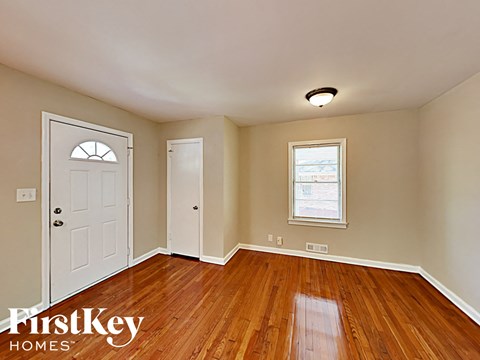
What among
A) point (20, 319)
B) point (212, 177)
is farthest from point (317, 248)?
point (20, 319)

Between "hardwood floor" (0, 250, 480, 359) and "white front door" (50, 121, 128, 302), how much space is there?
0.27 metres

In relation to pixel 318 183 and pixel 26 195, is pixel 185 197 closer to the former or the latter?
pixel 26 195

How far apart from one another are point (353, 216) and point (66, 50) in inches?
159

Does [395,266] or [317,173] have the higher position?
[317,173]

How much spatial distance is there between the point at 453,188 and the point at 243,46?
2828 millimetres

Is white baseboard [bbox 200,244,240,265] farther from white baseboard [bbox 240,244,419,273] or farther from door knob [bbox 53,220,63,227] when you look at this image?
door knob [bbox 53,220,63,227]

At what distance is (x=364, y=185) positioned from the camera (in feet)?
10.6

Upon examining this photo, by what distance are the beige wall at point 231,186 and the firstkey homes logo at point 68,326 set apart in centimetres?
167

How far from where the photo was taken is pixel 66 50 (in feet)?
5.29

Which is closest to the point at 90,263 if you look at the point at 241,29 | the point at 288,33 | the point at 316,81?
the point at 241,29

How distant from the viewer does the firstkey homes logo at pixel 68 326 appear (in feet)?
5.54

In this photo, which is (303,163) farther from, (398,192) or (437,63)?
(437,63)

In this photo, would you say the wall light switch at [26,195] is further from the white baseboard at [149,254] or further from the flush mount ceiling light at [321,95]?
the flush mount ceiling light at [321,95]

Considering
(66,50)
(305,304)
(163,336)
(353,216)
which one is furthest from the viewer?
(353,216)
